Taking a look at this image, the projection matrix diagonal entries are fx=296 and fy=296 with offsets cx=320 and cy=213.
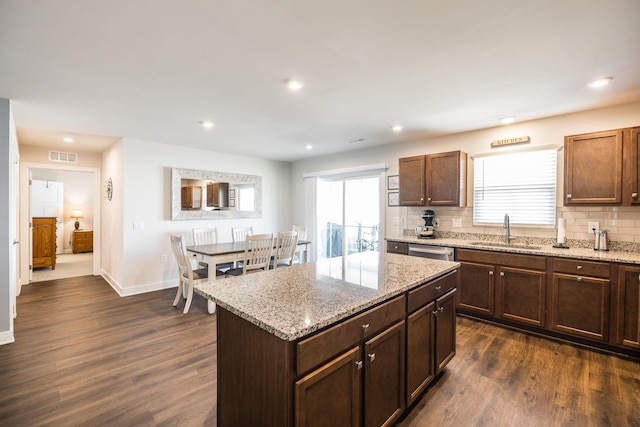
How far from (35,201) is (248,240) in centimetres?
798

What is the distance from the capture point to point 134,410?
1949 millimetres

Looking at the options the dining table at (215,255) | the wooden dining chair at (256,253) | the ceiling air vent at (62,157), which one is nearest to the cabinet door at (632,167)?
the wooden dining chair at (256,253)

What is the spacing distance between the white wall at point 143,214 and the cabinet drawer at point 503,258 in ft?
13.7

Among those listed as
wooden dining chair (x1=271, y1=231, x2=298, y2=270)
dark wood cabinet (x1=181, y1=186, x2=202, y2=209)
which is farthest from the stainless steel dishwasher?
dark wood cabinet (x1=181, y1=186, x2=202, y2=209)

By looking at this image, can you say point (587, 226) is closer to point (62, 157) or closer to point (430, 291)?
point (430, 291)

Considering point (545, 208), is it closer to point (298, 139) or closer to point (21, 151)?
point (298, 139)

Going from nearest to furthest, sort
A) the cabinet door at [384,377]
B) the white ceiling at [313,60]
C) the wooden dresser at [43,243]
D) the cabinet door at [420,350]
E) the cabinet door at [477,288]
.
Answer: the cabinet door at [384,377] → the white ceiling at [313,60] → the cabinet door at [420,350] → the cabinet door at [477,288] → the wooden dresser at [43,243]

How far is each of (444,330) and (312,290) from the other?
122 cm

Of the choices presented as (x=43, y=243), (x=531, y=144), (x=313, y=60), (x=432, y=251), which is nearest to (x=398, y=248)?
(x=432, y=251)

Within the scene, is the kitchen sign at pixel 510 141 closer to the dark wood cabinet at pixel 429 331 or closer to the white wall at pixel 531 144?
the white wall at pixel 531 144

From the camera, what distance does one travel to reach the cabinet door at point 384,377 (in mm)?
1502

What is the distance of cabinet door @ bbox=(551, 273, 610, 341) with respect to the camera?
2.70 meters

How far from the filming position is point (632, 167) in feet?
9.18

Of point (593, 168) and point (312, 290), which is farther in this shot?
point (593, 168)
